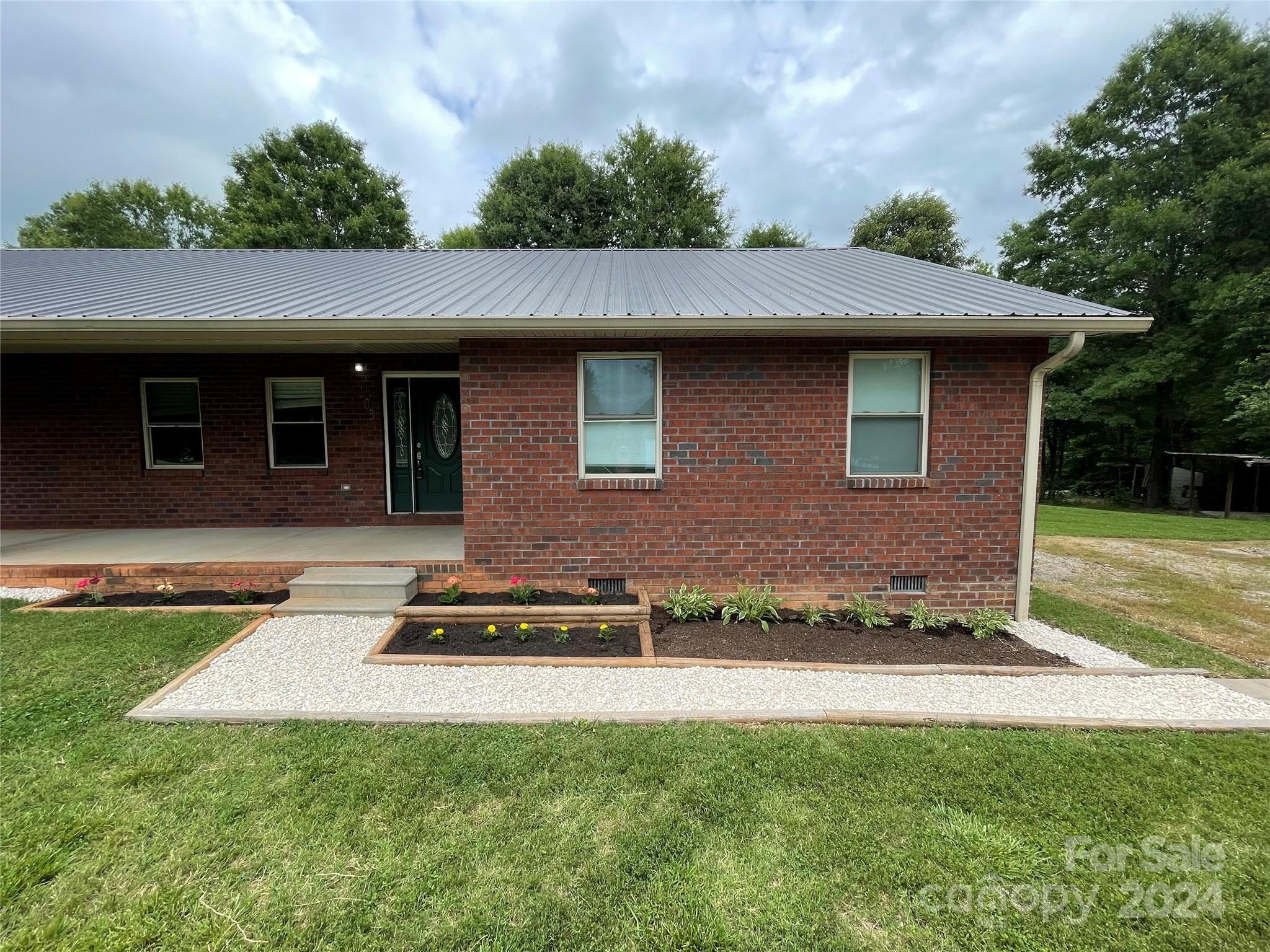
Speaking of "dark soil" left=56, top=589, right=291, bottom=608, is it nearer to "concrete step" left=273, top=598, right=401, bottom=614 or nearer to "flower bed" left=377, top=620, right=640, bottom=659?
"concrete step" left=273, top=598, right=401, bottom=614

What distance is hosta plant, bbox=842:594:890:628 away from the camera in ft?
15.5

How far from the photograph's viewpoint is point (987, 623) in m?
4.65

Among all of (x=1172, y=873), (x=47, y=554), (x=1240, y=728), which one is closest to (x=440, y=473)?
(x=47, y=554)

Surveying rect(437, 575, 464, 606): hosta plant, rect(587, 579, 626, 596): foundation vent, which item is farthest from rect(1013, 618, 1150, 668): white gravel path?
rect(437, 575, 464, 606): hosta plant

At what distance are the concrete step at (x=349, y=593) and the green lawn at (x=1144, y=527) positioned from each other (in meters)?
11.7

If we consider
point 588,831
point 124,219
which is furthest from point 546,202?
point 124,219

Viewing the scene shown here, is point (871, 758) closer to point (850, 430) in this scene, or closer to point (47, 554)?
point (850, 430)

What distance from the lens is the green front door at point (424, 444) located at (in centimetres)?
720

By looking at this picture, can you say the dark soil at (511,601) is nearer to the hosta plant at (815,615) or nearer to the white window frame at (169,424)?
the hosta plant at (815,615)

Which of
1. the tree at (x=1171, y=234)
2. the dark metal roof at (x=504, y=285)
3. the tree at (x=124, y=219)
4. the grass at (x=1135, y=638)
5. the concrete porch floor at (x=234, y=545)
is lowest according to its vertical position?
the grass at (x=1135, y=638)

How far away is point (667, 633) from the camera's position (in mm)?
4418

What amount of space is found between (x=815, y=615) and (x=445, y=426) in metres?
5.46

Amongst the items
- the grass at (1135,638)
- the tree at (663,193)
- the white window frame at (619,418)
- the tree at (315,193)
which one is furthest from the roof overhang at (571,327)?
the tree at (315,193)

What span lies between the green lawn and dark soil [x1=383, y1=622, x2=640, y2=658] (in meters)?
10.3
